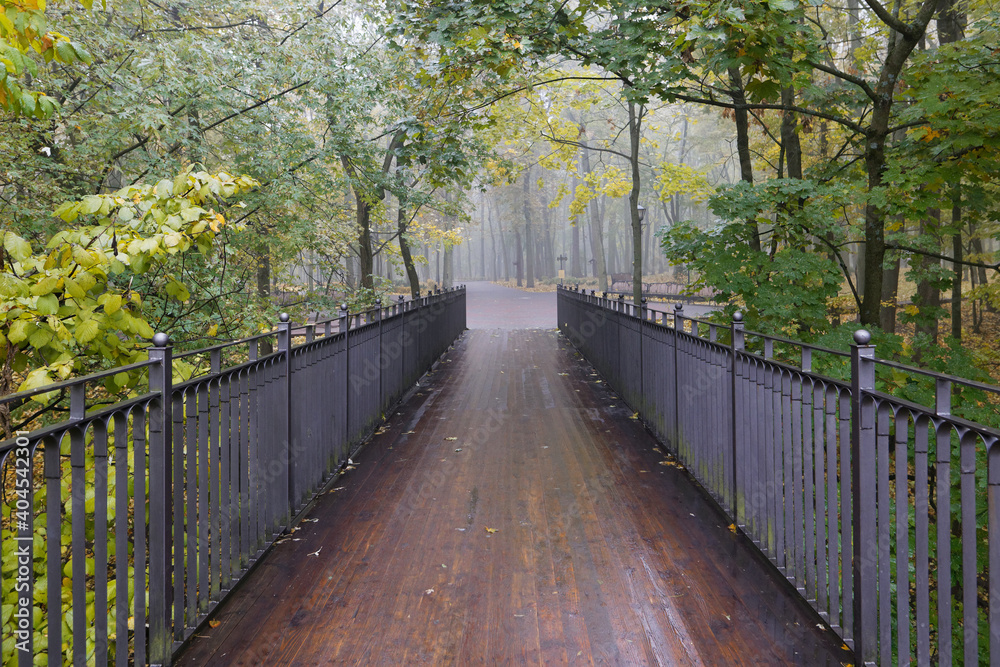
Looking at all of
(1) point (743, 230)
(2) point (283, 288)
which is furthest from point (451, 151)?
(2) point (283, 288)

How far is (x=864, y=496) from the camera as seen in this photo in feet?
8.96

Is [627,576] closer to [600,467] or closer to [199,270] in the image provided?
[600,467]

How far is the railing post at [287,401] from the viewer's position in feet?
13.9

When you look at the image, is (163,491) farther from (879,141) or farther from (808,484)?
(879,141)

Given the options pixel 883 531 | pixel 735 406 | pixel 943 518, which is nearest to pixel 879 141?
pixel 735 406

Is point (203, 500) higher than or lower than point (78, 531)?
lower

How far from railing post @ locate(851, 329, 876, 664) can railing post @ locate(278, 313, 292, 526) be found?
3.36 m

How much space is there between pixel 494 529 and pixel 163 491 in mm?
2291

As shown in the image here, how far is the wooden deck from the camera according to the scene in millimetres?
2947

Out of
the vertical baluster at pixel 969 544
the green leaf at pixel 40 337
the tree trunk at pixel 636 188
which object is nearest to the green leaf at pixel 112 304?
the green leaf at pixel 40 337

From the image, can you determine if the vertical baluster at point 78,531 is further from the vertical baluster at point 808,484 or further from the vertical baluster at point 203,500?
the vertical baluster at point 808,484

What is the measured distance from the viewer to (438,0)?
7031 millimetres

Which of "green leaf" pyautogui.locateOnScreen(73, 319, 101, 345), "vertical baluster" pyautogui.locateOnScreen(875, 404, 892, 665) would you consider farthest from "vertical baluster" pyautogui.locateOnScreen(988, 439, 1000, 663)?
"green leaf" pyautogui.locateOnScreen(73, 319, 101, 345)

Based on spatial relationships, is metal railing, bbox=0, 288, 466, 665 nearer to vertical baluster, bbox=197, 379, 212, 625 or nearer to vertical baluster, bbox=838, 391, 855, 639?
vertical baluster, bbox=197, 379, 212, 625
